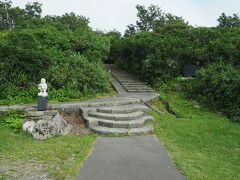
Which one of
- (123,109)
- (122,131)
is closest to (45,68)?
(123,109)

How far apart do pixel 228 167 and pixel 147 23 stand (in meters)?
52.5

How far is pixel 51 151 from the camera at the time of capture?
7773 millimetres

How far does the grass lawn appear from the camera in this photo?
6720 mm

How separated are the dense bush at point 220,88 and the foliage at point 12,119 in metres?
6.96

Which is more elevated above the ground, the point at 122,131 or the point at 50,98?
the point at 50,98

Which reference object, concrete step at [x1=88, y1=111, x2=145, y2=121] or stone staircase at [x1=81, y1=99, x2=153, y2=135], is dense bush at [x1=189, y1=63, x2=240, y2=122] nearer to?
stone staircase at [x1=81, y1=99, x2=153, y2=135]

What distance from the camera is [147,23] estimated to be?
58.0 meters

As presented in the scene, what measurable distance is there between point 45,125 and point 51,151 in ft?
5.42

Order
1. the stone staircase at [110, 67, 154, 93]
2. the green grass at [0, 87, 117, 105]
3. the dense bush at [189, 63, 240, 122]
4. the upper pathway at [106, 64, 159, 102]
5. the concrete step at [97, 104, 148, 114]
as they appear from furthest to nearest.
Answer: the stone staircase at [110, 67, 154, 93] < the upper pathway at [106, 64, 159, 102] < the dense bush at [189, 63, 240, 122] < the green grass at [0, 87, 117, 105] < the concrete step at [97, 104, 148, 114]

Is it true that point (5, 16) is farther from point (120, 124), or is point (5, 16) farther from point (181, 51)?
point (120, 124)

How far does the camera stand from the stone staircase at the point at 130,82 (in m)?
15.4

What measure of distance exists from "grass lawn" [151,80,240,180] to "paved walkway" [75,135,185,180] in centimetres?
28

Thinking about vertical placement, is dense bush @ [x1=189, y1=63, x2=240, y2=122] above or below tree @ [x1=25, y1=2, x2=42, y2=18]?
below

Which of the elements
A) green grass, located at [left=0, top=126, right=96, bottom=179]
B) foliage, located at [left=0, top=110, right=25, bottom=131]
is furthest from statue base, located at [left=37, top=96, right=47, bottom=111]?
green grass, located at [left=0, top=126, right=96, bottom=179]
